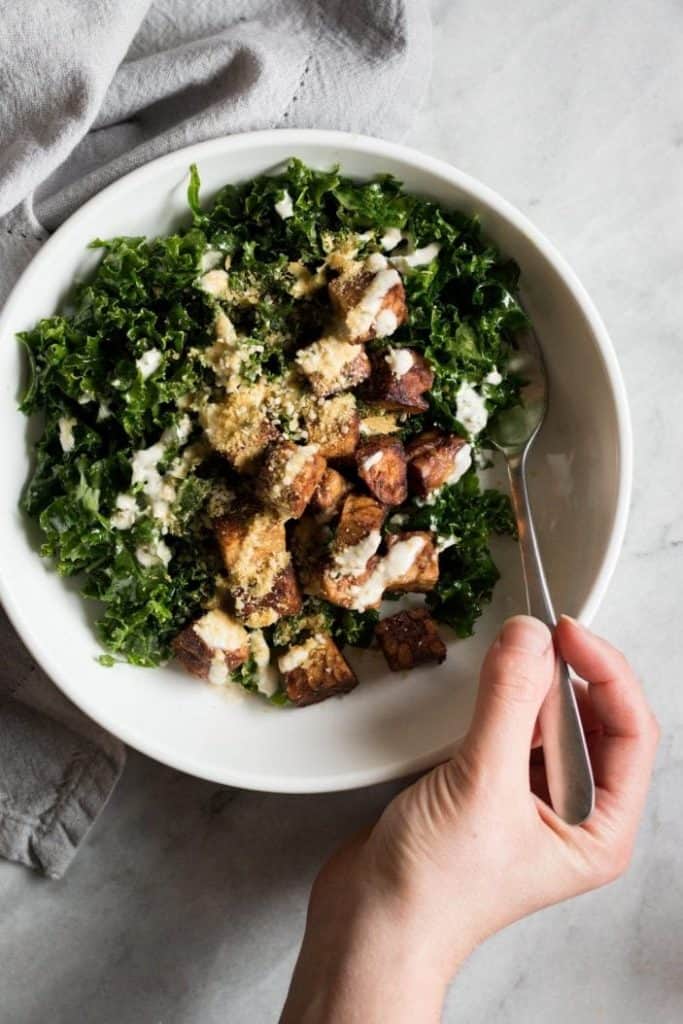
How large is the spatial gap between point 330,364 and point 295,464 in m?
0.27

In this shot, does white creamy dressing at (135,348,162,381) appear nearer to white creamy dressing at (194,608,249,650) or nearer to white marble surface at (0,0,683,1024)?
white creamy dressing at (194,608,249,650)

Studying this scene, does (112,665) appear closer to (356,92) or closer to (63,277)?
(63,277)

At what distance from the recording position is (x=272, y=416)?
2.41m

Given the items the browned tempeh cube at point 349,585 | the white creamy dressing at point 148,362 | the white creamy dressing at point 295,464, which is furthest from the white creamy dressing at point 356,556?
the white creamy dressing at point 148,362

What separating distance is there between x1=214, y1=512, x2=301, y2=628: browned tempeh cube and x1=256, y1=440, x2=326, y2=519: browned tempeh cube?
0.24 ft

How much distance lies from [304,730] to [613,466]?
3.64 ft

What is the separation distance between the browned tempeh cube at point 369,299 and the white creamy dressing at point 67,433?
75 cm

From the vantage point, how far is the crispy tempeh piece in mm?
2490

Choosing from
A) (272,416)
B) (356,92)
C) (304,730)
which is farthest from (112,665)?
(356,92)

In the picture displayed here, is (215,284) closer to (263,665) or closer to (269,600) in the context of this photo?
(269,600)

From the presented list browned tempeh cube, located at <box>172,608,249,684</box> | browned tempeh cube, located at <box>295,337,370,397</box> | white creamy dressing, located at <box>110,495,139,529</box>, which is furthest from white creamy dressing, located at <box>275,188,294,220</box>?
browned tempeh cube, located at <box>172,608,249,684</box>

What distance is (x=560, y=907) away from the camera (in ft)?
9.86

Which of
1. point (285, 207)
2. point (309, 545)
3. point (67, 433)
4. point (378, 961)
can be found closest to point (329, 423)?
point (309, 545)

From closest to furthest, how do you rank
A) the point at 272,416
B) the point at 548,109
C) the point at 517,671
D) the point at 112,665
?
the point at 517,671 < the point at 272,416 < the point at 112,665 < the point at 548,109
